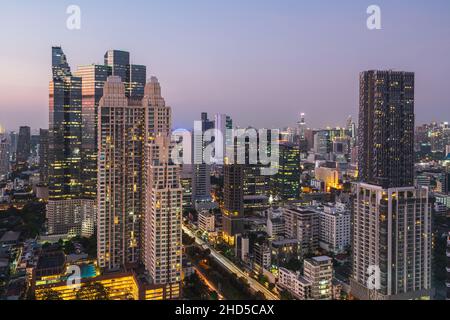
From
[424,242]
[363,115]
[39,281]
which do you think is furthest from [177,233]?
[363,115]

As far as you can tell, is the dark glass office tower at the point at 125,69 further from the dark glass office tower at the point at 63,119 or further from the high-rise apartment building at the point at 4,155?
the high-rise apartment building at the point at 4,155

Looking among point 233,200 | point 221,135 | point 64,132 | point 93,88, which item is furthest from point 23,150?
point 233,200

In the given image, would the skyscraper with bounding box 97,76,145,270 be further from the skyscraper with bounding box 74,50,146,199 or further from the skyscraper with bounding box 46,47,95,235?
the skyscraper with bounding box 46,47,95,235

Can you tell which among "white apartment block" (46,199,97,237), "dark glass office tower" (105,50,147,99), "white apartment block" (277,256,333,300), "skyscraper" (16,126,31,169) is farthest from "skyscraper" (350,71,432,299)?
"skyscraper" (16,126,31,169)

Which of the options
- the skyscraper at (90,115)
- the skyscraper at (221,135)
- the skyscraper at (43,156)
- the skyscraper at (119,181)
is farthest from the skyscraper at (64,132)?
the skyscraper at (119,181)

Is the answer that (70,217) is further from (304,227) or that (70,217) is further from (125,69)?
(304,227)

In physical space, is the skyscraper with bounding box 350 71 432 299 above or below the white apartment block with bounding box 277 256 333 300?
above

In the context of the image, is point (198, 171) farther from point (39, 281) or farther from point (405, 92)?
point (39, 281)
